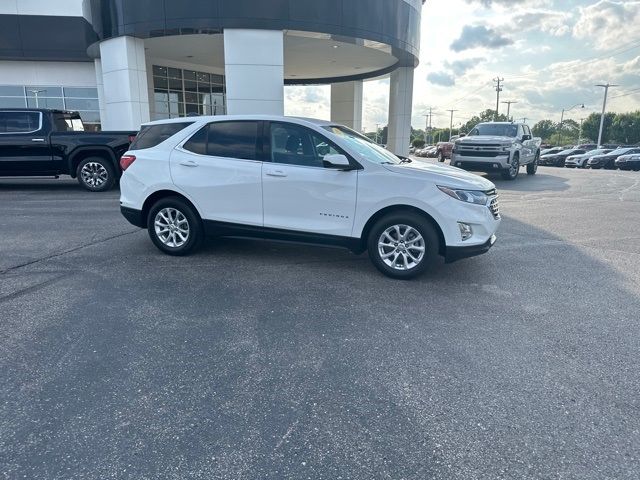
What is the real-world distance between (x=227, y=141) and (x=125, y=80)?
11.9m

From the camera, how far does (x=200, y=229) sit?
20.0ft

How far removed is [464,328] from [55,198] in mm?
10720

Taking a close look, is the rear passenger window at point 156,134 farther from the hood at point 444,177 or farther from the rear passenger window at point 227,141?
the hood at point 444,177

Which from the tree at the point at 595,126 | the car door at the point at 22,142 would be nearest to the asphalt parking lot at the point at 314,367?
the car door at the point at 22,142

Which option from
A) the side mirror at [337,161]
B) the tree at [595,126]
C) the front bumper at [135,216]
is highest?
the tree at [595,126]

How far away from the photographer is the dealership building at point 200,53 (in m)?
14.4

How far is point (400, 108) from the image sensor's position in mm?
21781

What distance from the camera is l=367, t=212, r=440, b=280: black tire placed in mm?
5176

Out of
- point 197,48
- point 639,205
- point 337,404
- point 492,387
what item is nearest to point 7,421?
point 337,404

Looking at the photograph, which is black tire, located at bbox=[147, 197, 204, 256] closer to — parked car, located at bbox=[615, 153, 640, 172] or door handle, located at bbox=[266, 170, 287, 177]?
door handle, located at bbox=[266, 170, 287, 177]

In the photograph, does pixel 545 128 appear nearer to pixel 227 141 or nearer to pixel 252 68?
pixel 252 68

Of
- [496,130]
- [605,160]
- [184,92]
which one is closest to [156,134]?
[496,130]

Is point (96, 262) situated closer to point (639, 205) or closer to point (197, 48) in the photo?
point (639, 205)

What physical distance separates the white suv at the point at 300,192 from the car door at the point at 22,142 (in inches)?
269
